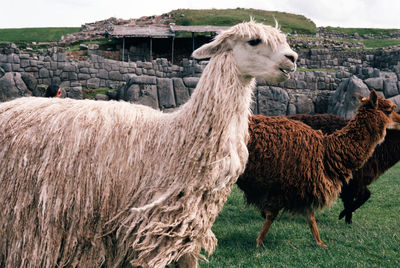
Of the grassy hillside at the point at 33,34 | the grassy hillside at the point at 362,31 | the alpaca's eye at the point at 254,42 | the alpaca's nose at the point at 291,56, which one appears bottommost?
the alpaca's nose at the point at 291,56

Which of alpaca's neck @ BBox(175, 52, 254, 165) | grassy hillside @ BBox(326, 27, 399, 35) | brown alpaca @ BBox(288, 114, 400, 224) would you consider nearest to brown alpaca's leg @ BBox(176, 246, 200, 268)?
alpaca's neck @ BBox(175, 52, 254, 165)

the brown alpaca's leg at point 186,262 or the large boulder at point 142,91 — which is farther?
the large boulder at point 142,91

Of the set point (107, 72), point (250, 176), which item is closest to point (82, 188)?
point (250, 176)

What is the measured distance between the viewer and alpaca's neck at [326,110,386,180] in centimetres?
477

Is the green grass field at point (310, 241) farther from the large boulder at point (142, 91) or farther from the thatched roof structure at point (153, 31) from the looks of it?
the thatched roof structure at point (153, 31)

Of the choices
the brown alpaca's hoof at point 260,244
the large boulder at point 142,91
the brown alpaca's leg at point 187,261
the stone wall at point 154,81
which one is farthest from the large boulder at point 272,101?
the brown alpaca's leg at point 187,261

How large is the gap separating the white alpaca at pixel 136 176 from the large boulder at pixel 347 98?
11363mm

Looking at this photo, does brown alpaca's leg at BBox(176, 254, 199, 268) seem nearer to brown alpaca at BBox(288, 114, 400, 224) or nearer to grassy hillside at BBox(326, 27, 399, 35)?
brown alpaca at BBox(288, 114, 400, 224)

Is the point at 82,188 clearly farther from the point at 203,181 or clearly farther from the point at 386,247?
the point at 386,247

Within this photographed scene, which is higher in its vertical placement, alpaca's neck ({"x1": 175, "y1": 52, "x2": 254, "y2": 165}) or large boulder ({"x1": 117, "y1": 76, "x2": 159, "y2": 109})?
alpaca's neck ({"x1": 175, "y1": 52, "x2": 254, "y2": 165})

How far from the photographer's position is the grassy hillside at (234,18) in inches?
1425

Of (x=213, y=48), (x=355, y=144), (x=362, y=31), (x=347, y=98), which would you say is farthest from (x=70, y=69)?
(x=362, y=31)

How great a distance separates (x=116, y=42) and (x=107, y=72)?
1336 centimetres

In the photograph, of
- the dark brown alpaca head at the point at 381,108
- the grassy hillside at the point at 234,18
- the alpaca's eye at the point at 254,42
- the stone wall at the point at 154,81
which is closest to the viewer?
the alpaca's eye at the point at 254,42
